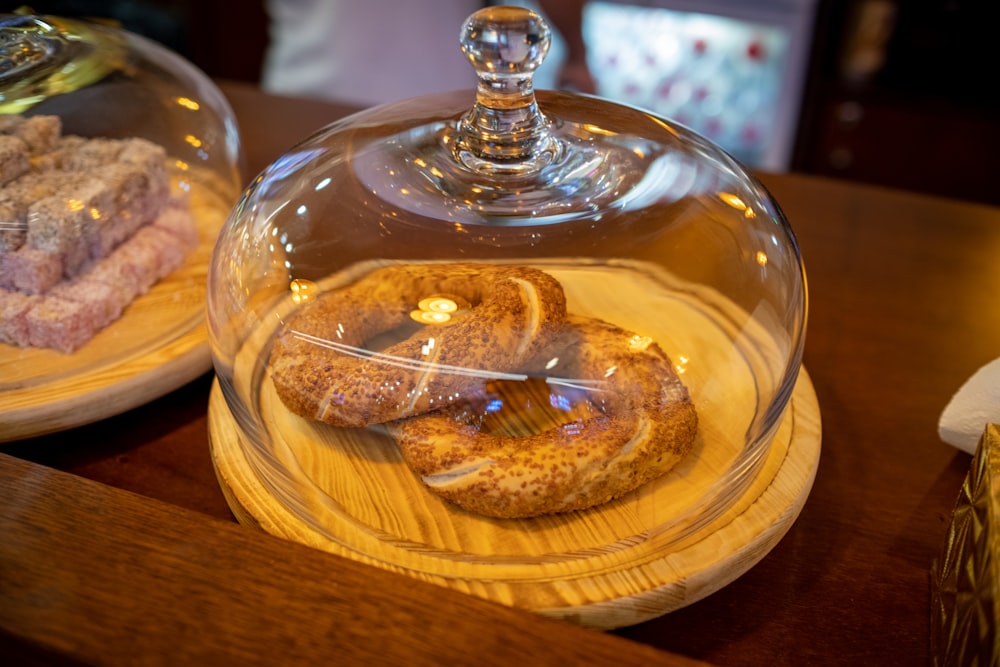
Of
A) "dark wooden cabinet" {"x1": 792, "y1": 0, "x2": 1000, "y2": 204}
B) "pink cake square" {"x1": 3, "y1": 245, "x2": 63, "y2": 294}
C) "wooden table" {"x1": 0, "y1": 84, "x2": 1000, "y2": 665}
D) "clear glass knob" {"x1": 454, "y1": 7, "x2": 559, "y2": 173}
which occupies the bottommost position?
"dark wooden cabinet" {"x1": 792, "y1": 0, "x2": 1000, "y2": 204}

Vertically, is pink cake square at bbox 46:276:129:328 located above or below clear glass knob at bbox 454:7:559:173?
below

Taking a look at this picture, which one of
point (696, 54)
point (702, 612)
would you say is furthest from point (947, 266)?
point (696, 54)

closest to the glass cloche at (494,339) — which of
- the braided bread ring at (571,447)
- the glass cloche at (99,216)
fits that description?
the braided bread ring at (571,447)

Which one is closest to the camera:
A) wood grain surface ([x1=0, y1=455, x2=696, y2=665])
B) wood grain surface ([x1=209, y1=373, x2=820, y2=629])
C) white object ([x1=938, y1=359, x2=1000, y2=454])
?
wood grain surface ([x1=0, y1=455, x2=696, y2=665])

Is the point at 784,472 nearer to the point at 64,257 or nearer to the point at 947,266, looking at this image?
the point at 947,266

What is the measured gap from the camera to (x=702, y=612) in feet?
1.88

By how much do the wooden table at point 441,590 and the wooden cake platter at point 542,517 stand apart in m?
0.04

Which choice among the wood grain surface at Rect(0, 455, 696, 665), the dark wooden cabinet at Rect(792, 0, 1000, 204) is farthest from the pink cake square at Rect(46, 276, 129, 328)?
the dark wooden cabinet at Rect(792, 0, 1000, 204)

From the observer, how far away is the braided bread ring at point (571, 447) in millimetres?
575

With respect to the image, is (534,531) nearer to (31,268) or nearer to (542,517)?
(542,517)

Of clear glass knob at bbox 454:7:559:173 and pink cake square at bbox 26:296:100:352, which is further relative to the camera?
pink cake square at bbox 26:296:100:352

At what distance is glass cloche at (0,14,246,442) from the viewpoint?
728mm

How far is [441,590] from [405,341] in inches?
7.8

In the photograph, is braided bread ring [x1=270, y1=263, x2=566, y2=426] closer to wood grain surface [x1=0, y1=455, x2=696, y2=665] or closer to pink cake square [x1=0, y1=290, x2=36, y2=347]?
wood grain surface [x1=0, y1=455, x2=696, y2=665]
